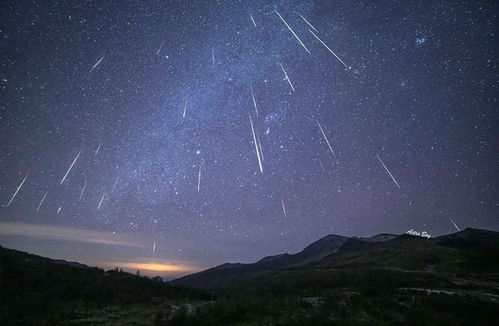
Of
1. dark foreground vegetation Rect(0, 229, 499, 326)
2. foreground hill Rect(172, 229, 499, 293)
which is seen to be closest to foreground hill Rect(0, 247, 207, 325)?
dark foreground vegetation Rect(0, 229, 499, 326)

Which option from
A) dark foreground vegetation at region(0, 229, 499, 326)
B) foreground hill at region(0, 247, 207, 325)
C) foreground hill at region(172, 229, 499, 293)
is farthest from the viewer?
foreground hill at region(172, 229, 499, 293)

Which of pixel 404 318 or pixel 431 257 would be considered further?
pixel 431 257

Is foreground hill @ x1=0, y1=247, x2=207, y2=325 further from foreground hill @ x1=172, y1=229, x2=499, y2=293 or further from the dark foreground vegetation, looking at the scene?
foreground hill @ x1=172, y1=229, x2=499, y2=293

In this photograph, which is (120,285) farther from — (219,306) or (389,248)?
(389,248)

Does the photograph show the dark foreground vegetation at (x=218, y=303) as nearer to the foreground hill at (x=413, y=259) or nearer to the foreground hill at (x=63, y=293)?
the foreground hill at (x=63, y=293)

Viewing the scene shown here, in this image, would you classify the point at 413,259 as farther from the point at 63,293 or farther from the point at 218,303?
the point at 63,293

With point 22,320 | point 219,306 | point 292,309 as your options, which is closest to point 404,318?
point 292,309

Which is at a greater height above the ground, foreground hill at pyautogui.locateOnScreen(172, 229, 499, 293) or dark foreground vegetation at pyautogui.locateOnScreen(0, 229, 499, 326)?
foreground hill at pyautogui.locateOnScreen(172, 229, 499, 293)

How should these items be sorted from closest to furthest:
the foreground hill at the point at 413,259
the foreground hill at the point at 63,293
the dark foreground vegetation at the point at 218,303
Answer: the dark foreground vegetation at the point at 218,303 < the foreground hill at the point at 63,293 < the foreground hill at the point at 413,259

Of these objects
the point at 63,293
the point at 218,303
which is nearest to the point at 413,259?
the point at 218,303

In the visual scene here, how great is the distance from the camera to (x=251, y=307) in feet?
53.9

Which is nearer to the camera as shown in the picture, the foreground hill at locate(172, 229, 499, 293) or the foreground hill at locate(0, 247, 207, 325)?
the foreground hill at locate(0, 247, 207, 325)

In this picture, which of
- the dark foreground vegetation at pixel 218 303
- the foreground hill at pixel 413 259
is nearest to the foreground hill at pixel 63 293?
the dark foreground vegetation at pixel 218 303

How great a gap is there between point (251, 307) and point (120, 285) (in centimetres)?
1184
